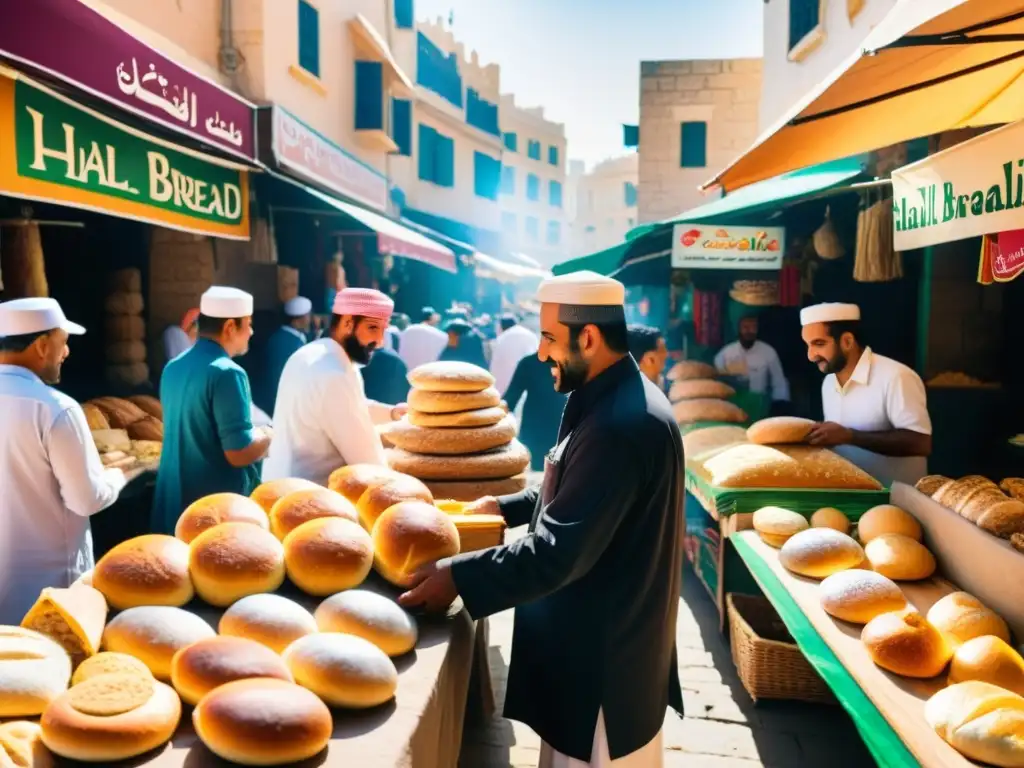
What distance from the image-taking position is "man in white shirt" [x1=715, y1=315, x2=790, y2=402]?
315 inches

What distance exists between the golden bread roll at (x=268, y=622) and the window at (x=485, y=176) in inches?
1002

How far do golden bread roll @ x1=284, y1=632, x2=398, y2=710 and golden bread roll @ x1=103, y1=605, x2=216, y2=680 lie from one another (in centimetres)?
22

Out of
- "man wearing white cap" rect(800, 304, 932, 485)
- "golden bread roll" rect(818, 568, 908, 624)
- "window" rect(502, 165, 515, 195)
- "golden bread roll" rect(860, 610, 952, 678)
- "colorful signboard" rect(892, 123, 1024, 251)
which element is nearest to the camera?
"golden bread roll" rect(860, 610, 952, 678)

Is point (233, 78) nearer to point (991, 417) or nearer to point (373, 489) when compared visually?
point (373, 489)

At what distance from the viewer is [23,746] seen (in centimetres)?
132

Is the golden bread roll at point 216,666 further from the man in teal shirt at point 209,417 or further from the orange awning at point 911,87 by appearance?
the orange awning at point 911,87

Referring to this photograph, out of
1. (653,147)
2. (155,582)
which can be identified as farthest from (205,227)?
(653,147)

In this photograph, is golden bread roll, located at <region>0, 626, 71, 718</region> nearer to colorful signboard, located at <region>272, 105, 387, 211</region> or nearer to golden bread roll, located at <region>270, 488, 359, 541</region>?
golden bread roll, located at <region>270, 488, 359, 541</region>

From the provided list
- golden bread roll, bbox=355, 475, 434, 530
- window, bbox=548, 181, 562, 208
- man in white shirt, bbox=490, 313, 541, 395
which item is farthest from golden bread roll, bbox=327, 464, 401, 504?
window, bbox=548, 181, 562, 208

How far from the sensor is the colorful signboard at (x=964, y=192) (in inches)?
110

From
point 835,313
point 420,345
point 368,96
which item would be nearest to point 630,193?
point 368,96

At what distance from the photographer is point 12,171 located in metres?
3.58

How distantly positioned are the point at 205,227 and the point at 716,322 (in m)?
5.74

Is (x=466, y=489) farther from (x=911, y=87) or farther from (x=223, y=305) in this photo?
(x=911, y=87)
